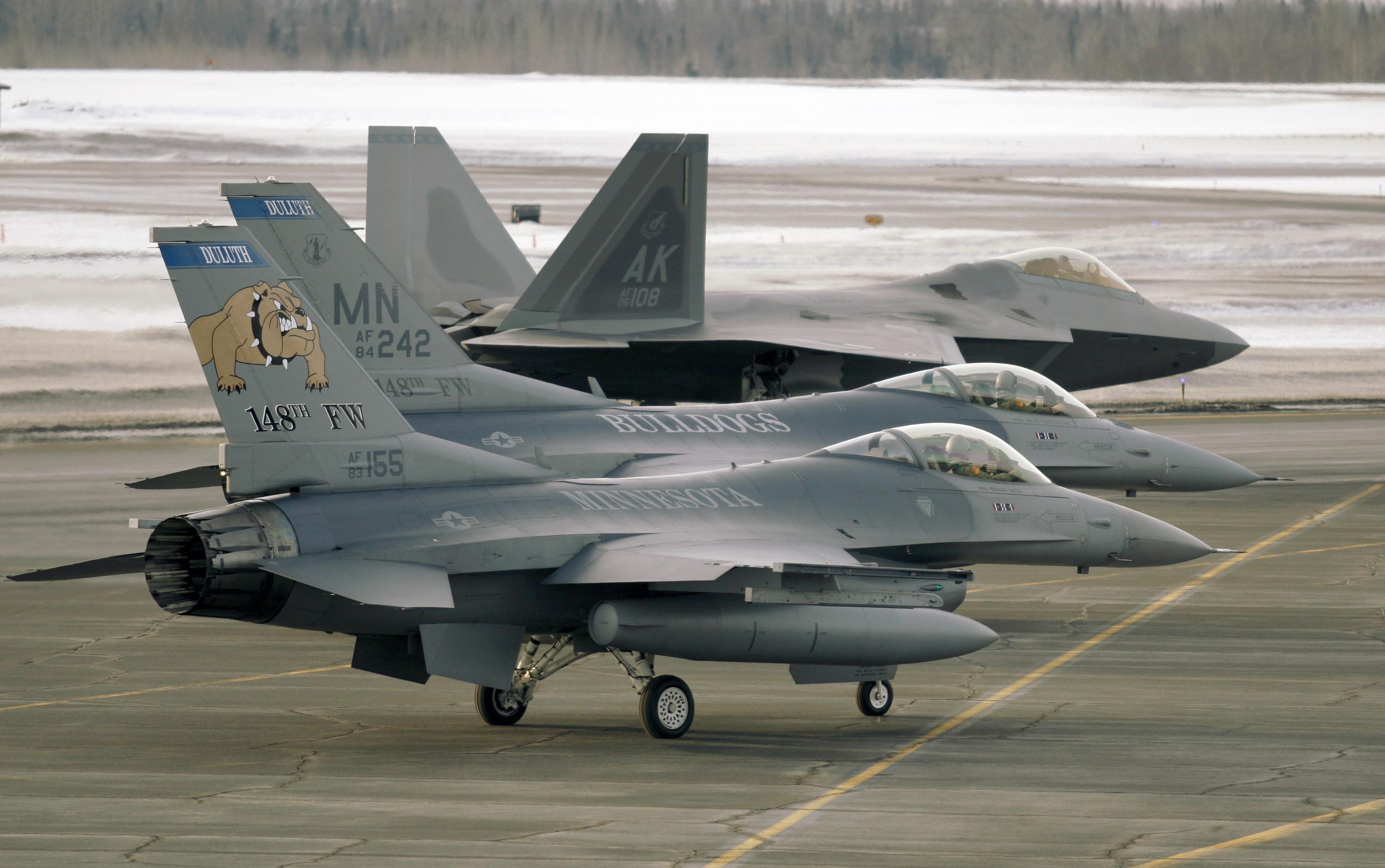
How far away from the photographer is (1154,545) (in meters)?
17.5

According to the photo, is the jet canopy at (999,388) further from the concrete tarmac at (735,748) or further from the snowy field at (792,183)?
the snowy field at (792,183)

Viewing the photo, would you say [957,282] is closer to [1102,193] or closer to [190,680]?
[190,680]

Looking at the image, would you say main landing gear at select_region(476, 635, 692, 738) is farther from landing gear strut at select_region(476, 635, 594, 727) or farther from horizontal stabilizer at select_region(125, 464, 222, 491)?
horizontal stabilizer at select_region(125, 464, 222, 491)

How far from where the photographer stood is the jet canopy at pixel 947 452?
56.5ft

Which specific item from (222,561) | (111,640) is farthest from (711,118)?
(222,561)

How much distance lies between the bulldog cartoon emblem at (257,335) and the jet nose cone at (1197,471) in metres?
10.7

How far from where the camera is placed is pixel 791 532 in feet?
53.2

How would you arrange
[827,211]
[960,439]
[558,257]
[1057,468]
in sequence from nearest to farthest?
[960,439]
[1057,468]
[558,257]
[827,211]

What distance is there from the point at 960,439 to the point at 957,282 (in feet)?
39.8

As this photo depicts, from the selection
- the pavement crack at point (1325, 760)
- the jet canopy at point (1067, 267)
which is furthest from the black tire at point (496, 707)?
the jet canopy at point (1067, 267)

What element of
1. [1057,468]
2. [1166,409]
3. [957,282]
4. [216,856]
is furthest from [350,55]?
[216,856]

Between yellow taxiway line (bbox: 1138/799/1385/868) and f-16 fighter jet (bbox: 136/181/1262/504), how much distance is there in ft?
27.2

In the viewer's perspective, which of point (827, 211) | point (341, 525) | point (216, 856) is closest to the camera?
point (216, 856)

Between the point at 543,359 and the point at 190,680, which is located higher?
the point at 543,359
